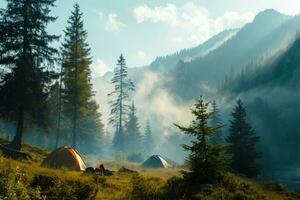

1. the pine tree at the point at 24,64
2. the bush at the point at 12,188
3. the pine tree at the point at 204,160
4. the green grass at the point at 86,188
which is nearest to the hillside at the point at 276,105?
the pine tree at the point at 24,64

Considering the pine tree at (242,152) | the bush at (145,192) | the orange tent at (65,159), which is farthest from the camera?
the pine tree at (242,152)

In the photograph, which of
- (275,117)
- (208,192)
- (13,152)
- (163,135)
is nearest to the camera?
(208,192)

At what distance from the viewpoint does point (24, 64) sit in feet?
107

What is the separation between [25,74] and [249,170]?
76.0 ft

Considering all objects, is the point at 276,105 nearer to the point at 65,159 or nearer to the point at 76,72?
the point at 76,72

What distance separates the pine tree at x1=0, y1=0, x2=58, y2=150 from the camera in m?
32.4

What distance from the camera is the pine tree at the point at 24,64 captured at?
32438mm

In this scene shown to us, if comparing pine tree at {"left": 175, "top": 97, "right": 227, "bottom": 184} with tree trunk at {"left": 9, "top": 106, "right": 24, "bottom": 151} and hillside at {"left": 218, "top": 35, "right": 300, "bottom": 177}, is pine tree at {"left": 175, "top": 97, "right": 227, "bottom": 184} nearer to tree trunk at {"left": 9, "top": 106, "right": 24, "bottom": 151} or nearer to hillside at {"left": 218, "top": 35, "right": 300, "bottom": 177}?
tree trunk at {"left": 9, "top": 106, "right": 24, "bottom": 151}

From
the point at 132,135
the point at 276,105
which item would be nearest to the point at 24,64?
the point at 132,135

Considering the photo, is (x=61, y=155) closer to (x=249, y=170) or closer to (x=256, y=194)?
(x=256, y=194)

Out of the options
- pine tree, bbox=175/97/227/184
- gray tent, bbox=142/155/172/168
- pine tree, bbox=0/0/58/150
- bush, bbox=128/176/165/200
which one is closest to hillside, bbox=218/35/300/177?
gray tent, bbox=142/155/172/168

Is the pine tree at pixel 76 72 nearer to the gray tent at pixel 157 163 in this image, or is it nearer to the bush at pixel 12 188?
the gray tent at pixel 157 163

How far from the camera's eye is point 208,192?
1606cm

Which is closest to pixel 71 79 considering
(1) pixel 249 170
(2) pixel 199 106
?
(1) pixel 249 170
